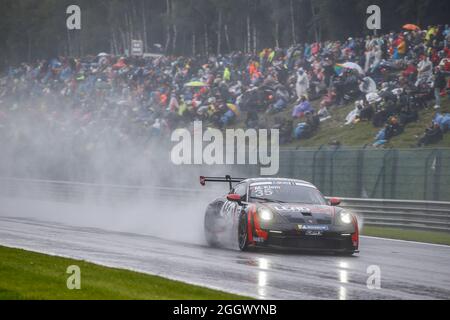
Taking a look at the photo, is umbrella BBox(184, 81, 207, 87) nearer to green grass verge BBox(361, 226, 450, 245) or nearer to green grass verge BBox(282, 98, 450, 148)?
green grass verge BBox(282, 98, 450, 148)

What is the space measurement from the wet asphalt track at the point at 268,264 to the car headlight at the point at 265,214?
54cm

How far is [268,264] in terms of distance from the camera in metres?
12.0

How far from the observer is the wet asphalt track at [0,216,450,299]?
944 centimetres

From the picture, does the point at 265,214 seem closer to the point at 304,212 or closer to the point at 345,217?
the point at 304,212

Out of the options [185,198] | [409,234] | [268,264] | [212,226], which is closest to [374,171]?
[409,234]

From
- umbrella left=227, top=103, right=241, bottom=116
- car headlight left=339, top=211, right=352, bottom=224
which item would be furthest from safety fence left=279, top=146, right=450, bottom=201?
car headlight left=339, top=211, right=352, bottom=224

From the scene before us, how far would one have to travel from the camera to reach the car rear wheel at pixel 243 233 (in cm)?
1393

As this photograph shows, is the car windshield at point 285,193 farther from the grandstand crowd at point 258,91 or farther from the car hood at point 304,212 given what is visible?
the grandstand crowd at point 258,91

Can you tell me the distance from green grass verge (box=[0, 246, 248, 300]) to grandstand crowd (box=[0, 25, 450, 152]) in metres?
13.6

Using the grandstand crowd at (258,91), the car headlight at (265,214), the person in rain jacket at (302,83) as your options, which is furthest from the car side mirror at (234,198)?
the person in rain jacket at (302,83)

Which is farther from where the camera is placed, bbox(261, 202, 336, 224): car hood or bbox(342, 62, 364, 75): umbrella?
bbox(342, 62, 364, 75): umbrella

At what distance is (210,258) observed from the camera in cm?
1273

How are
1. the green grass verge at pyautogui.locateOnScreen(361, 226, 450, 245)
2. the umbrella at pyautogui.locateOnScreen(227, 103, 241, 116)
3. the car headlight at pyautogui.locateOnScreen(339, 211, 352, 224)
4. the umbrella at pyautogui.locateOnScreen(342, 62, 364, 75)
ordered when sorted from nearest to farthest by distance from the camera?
Answer: the car headlight at pyautogui.locateOnScreen(339, 211, 352, 224) → the green grass verge at pyautogui.locateOnScreen(361, 226, 450, 245) → the umbrella at pyautogui.locateOnScreen(342, 62, 364, 75) → the umbrella at pyautogui.locateOnScreen(227, 103, 241, 116)

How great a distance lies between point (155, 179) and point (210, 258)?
632 inches
